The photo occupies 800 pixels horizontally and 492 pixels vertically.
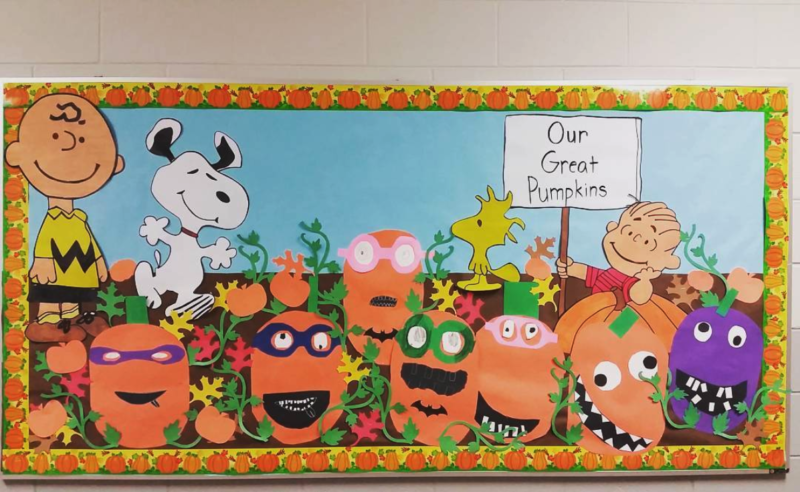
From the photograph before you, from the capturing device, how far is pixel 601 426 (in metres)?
1.34

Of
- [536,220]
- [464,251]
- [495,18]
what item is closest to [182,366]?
[464,251]

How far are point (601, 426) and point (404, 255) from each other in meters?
0.61

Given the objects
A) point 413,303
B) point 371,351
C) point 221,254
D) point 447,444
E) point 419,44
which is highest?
point 419,44

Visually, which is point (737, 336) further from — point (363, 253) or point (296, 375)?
point (296, 375)

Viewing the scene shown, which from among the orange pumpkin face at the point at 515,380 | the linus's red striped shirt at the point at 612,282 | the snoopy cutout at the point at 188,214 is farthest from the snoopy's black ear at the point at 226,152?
the linus's red striped shirt at the point at 612,282

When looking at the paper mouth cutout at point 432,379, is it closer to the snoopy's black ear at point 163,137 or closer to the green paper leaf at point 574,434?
the green paper leaf at point 574,434

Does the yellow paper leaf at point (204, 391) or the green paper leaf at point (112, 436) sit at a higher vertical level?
the yellow paper leaf at point (204, 391)

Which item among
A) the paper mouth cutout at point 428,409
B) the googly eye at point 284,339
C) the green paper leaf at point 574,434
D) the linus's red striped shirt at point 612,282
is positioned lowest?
the green paper leaf at point 574,434

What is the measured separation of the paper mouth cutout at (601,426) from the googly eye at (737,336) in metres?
0.32

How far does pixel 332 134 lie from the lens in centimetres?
134

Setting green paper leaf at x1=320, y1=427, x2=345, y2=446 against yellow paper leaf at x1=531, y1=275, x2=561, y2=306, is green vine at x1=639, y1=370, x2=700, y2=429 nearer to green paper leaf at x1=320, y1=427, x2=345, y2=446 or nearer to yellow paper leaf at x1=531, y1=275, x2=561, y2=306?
yellow paper leaf at x1=531, y1=275, x2=561, y2=306

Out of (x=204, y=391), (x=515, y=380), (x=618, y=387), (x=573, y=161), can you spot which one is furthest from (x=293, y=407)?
(x=573, y=161)

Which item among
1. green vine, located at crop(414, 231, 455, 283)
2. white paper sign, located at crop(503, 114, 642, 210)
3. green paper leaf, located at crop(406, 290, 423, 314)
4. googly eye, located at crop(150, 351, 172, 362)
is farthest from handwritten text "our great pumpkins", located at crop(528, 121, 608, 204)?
googly eye, located at crop(150, 351, 172, 362)

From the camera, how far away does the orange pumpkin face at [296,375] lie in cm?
132
